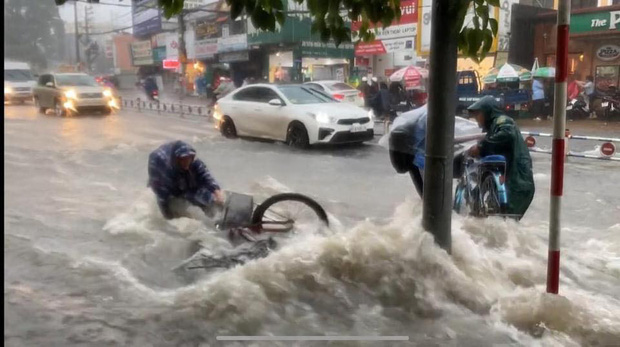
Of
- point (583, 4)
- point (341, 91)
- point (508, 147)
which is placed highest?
point (583, 4)

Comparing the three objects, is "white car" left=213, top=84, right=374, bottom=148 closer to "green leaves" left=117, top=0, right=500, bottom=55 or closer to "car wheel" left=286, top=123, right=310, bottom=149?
"car wheel" left=286, top=123, right=310, bottom=149

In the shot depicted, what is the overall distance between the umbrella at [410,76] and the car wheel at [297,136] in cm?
139

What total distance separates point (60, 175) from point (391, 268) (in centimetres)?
302

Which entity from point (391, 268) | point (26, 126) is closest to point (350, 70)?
point (391, 268)

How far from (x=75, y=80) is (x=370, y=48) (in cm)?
229

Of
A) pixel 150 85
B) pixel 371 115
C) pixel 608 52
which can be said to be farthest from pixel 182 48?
pixel 608 52

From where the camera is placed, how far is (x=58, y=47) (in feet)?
14.4

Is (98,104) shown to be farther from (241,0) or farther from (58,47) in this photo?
(241,0)

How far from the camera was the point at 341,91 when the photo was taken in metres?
5.95

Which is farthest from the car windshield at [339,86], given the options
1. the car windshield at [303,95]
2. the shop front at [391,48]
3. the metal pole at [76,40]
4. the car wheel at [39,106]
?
the car wheel at [39,106]

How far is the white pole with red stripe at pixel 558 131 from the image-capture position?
3.40m

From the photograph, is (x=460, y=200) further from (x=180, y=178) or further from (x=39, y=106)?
(x=39, y=106)

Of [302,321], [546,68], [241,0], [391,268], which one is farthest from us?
[546,68]

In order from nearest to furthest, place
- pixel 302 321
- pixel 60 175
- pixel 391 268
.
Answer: pixel 302 321, pixel 391 268, pixel 60 175
